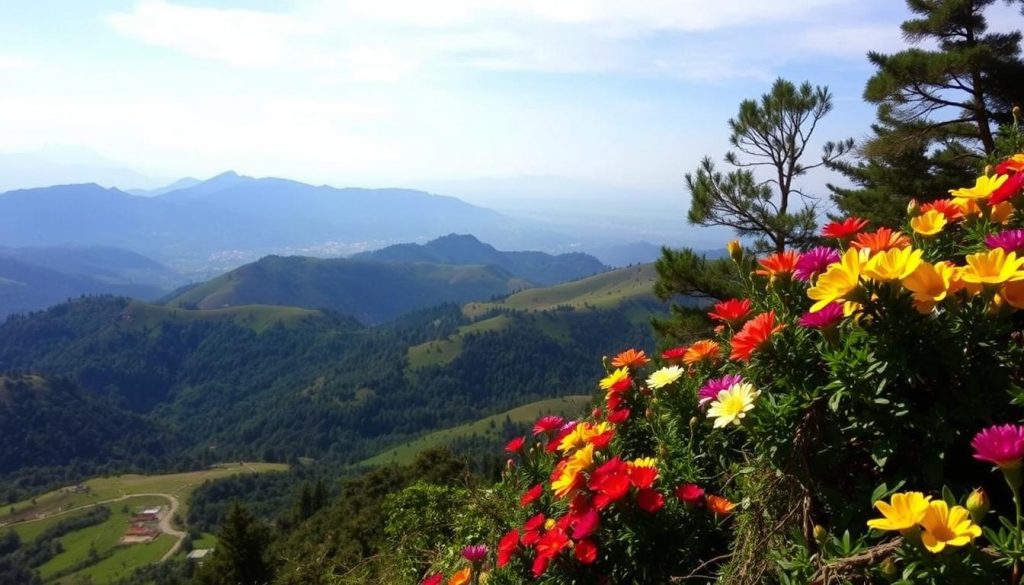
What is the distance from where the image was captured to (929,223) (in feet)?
6.17

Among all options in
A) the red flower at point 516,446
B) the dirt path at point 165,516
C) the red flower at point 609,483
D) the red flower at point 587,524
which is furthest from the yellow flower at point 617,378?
the dirt path at point 165,516

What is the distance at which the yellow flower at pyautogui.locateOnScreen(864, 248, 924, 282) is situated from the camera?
134 centimetres

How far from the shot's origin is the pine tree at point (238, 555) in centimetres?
2083

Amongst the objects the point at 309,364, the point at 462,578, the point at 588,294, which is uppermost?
the point at 462,578

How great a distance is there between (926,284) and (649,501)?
92 centimetres

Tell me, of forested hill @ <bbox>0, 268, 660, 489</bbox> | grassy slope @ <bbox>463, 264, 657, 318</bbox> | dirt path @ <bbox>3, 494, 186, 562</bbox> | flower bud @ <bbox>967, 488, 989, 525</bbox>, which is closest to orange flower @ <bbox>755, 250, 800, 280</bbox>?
flower bud @ <bbox>967, 488, 989, 525</bbox>

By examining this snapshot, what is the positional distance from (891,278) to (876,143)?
11.2 meters

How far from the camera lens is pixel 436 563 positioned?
301cm

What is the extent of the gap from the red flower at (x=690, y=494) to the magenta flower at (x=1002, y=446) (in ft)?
2.63

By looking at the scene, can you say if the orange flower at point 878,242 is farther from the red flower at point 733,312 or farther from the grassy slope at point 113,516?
the grassy slope at point 113,516

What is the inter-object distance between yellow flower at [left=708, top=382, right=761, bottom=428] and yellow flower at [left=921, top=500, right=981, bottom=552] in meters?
0.51

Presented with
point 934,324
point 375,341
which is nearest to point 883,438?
point 934,324

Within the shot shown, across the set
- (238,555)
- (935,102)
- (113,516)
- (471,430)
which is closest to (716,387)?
(935,102)

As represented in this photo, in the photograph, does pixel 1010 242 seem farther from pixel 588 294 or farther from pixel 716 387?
pixel 588 294
